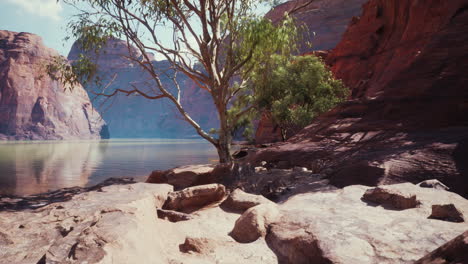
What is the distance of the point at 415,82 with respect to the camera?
7277 millimetres

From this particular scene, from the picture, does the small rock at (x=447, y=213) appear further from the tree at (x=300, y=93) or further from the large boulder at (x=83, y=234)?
the tree at (x=300, y=93)

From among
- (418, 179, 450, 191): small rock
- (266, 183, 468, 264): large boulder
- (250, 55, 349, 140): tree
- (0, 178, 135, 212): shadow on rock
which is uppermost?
(250, 55, 349, 140): tree

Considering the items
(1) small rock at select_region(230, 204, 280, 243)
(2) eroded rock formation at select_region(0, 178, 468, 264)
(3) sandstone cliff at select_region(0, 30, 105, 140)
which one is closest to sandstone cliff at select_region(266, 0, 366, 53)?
(3) sandstone cliff at select_region(0, 30, 105, 140)

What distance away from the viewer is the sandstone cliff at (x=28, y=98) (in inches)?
2741

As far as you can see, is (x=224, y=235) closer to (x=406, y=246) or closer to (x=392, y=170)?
(x=406, y=246)

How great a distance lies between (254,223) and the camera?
11.6 ft

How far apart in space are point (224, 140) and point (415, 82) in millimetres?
5944

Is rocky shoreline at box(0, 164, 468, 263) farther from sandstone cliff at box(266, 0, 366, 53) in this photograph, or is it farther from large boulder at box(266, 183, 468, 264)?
sandstone cliff at box(266, 0, 366, 53)

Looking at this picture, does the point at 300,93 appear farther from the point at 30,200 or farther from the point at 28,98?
the point at 28,98

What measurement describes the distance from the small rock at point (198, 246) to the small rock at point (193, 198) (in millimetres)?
1850

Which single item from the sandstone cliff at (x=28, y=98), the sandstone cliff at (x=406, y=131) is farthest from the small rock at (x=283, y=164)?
the sandstone cliff at (x=28, y=98)

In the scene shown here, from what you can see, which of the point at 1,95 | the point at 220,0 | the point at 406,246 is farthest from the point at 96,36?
the point at 1,95

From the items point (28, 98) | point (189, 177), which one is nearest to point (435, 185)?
point (189, 177)

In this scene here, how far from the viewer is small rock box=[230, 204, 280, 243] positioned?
3.52 m
